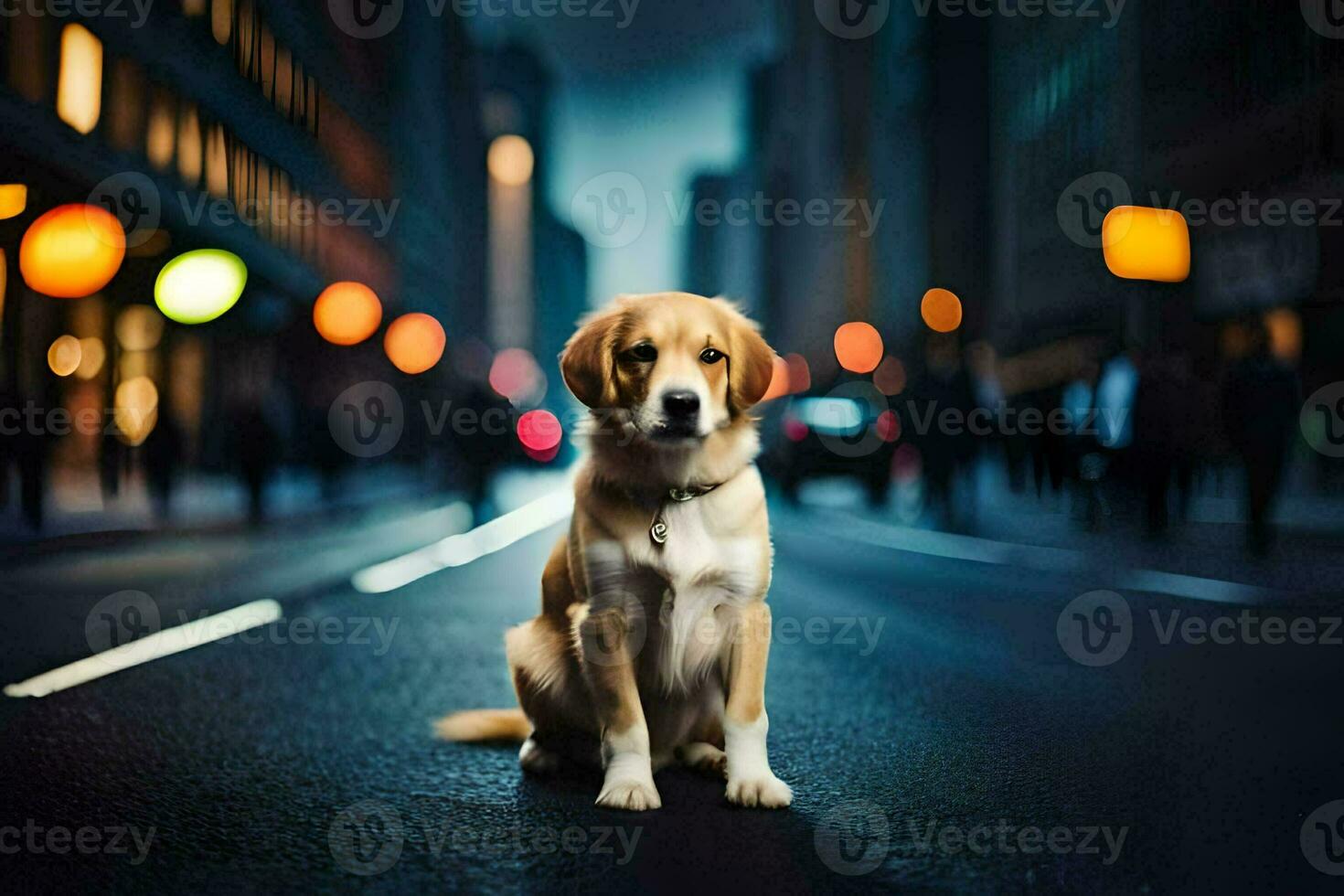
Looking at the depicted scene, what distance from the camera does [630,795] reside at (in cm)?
405

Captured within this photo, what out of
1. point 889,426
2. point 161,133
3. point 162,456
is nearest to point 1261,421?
point 889,426

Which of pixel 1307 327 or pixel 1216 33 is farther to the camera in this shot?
pixel 1216 33

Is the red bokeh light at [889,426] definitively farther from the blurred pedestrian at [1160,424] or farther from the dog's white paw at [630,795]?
the dog's white paw at [630,795]

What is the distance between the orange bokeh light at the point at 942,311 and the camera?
5841cm

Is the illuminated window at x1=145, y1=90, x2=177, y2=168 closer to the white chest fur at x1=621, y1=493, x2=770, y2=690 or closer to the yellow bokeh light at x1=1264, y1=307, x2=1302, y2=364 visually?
the yellow bokeh light at x1=1264, y1=307, x2=1302, y2=364

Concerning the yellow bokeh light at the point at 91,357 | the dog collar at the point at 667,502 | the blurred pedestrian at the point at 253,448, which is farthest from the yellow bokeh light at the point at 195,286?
the dog collar at the point at 667,502

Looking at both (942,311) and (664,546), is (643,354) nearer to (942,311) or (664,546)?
(664,546)

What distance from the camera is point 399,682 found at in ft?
21.9

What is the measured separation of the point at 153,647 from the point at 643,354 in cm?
474

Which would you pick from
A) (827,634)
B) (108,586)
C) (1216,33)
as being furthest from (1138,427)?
(1216,33)

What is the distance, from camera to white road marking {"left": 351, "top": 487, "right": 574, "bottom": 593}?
1159cm

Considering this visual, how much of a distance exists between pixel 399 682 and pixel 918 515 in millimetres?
14081

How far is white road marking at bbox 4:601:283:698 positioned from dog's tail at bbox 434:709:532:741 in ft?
7.04

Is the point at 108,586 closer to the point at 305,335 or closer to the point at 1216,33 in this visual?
the point at 1216,33
